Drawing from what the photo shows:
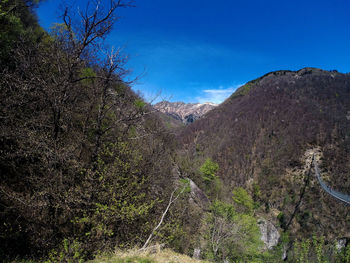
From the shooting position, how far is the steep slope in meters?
59.1

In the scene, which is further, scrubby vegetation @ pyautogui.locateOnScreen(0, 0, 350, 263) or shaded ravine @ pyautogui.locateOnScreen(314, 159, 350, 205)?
shaded ravine @ pyautogui.locateOnScreen(314, 159, 350, 205)

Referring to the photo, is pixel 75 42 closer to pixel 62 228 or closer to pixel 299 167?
pixel 62 228

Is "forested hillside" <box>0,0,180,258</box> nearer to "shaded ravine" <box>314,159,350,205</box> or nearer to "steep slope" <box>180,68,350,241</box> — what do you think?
"steep slope" <box>180,68,350,241</box>

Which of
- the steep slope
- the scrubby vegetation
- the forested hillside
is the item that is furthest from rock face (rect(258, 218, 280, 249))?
the forested hillside

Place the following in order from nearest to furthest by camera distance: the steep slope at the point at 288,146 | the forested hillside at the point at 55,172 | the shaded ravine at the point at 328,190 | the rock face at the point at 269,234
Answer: the forested hillside at the point at 55,172 → the rock face at the point at 269,234 → the shaded ravine at the point at 328,190 → the steep slope at the point at 288,146

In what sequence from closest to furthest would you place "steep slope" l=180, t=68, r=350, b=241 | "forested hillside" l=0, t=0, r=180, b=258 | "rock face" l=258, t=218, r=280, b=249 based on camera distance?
1. "forested hillside" l=0, t=0, r=180, b=258
2. "rock face" l=258, t=218, r=280, b=249
3. "steep slope" l=180, t=68, r=350, b=241

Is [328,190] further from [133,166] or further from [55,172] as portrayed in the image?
[55,172]

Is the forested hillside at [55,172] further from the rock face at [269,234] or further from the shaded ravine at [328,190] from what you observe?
the shaded ravine at [328,190]

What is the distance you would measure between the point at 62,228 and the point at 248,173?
86692 mm

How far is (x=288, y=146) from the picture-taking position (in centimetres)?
8338

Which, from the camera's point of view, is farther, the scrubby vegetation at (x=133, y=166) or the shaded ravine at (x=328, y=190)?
the shaded ravine at (x=328, y=190)

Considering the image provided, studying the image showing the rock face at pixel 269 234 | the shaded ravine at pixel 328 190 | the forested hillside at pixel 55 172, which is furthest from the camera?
the shaded ravine at pixel 328 190

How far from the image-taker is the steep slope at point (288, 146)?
59062 millimetres

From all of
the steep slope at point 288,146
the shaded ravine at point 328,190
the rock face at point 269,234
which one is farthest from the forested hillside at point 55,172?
the shaded ravine at point 328,190
